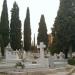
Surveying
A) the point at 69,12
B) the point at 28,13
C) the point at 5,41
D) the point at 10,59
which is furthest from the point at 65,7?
the point at 28,13

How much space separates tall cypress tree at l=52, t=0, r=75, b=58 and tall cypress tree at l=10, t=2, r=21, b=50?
52.4 ft

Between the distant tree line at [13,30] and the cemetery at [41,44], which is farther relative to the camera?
the distant tree line at [13,30]

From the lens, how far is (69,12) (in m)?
33.2

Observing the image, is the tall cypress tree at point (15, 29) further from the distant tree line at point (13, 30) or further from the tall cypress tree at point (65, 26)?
the tall cypress tree at point (65, 26)

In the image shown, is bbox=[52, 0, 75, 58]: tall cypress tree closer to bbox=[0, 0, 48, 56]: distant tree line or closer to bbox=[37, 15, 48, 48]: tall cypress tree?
bbox=[0, 0, 48, 56]: distant tree line

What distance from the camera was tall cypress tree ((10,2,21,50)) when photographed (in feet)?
161

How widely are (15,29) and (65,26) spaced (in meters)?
19.1

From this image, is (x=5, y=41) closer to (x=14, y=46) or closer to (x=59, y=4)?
(x=14, y=46)

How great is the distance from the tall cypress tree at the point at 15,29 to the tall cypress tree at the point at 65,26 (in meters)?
16.0

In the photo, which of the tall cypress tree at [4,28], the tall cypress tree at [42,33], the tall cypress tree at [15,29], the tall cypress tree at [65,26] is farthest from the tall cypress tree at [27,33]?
the tall cypress tree at [65,26]

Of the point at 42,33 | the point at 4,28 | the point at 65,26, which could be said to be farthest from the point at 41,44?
the point at 42,33

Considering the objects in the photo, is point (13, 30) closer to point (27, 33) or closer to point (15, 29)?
point (15, 29)

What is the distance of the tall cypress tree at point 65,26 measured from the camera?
105ft

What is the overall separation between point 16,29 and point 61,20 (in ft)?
59.8
